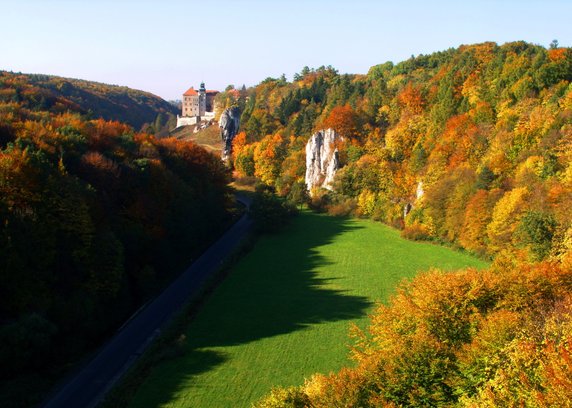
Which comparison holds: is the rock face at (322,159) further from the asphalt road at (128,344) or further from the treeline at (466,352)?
the treeline at (466,352)

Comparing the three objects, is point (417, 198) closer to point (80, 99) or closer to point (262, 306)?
point (262, 306)

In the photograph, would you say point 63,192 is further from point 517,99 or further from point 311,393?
point 517,99

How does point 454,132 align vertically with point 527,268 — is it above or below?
above

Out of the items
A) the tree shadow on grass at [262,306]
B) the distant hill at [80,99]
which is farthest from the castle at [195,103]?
the tree shadow on grass at [262,306]

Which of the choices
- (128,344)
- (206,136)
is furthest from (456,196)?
(206,136)

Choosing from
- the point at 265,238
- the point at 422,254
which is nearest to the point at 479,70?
the point at 422,254
